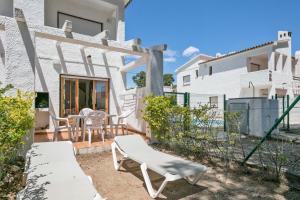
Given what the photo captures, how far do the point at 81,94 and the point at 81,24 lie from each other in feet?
12.6

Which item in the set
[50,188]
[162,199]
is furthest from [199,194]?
[50,188]

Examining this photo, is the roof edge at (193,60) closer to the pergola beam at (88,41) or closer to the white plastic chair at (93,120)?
the pergola beam at (88,41)

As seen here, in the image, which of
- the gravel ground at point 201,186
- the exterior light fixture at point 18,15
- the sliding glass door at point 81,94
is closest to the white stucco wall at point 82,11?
the sliding glass door at point 81,94

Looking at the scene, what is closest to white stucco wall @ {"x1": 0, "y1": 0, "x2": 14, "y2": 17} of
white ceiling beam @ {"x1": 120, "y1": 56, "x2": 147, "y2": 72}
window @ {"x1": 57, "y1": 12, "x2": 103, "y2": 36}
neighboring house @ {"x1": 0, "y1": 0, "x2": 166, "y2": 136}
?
neighboring house @ {"x1": 0, "y1": 0, "x2": 166, "y2": 136}

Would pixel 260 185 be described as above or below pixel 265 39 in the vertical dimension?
below

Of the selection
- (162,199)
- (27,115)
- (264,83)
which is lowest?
(162,199)

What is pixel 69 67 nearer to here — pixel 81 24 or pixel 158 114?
pixel 81 24

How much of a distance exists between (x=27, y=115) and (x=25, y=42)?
232cm

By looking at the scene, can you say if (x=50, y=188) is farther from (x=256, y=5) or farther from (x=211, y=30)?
(x=211, y=30)

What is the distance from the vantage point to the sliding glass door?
10414 millimetres

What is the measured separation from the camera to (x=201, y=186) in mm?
4613

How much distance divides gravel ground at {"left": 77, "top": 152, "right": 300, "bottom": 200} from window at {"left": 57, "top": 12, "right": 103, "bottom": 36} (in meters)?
8.18

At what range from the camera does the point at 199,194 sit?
4.24 m

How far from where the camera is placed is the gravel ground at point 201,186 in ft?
13.6
